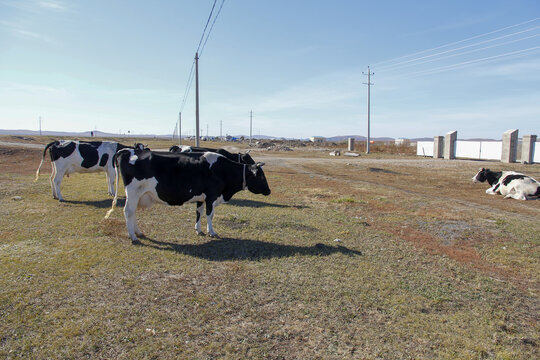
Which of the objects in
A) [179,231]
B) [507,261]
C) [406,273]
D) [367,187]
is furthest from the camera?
[367,187]

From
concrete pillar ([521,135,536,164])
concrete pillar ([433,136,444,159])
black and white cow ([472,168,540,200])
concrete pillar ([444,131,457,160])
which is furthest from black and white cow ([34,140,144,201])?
concrete pillar ([433,136,444,159])

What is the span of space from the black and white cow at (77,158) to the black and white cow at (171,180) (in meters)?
5.60

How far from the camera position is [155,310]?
4.84m

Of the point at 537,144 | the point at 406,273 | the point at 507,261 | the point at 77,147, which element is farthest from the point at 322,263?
the point at 537,144

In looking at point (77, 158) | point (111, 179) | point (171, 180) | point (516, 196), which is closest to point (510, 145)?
point (516, 196)

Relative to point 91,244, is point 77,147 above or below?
above

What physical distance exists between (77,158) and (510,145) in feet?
125

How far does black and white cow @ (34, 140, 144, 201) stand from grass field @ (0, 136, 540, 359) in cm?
214

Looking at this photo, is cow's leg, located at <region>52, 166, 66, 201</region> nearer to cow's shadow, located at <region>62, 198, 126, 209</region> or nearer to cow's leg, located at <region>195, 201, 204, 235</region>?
cow's shadow, located at <region>62, 198, 126, 209</region>

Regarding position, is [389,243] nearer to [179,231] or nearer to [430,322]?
[430,322]

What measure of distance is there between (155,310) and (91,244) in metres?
3.48

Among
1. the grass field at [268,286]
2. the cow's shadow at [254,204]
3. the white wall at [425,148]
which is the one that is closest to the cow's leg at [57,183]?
the grass field at [268,286]

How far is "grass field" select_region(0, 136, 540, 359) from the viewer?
4.14 meters

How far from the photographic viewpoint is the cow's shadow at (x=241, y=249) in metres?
7.06
